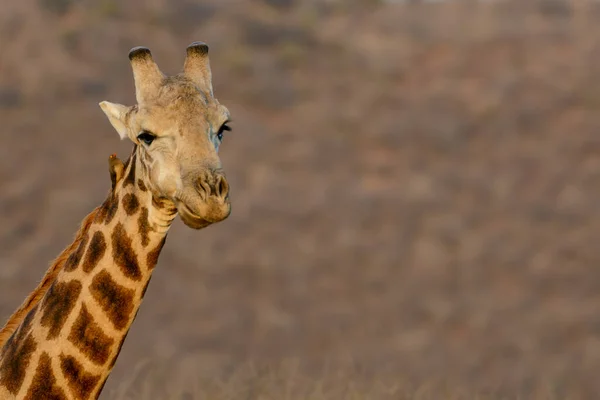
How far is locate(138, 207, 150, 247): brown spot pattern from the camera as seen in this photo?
6.63 meters

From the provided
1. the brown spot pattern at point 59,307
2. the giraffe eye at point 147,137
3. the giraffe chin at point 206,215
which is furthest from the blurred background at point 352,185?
the giraffe chin at point 206,215

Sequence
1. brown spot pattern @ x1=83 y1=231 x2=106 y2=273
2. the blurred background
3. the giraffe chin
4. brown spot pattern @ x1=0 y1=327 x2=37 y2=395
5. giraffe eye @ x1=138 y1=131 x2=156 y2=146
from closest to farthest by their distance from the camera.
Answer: the giraffe chin
giraffe eye @ x1=138 y1=131 x2=156 y2=146
brown spot pattern @ x1=0 y1=327 x2=37 y2=395
brown spot pattern @ x1=83 y1=231 x2=106 y2=273
the blurred background

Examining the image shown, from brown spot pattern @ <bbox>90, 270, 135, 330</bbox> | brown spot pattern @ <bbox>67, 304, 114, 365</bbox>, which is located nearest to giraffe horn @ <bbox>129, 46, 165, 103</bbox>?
brown spot pattern @ <bbox>90, 270, 135, 330</bbox>

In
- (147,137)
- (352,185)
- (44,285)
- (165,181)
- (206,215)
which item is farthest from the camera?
(352,185)

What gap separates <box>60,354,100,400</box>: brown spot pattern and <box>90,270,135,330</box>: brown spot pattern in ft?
1.06

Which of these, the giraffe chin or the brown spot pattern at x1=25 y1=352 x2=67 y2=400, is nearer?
the giraffe chin

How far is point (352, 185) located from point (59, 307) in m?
24.6

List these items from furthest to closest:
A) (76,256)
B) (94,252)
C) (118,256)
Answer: (76,256)
(94,252)
(118,256)

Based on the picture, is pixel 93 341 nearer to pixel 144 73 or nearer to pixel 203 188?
pixel 203 188

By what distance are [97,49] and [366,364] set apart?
15.1 meters

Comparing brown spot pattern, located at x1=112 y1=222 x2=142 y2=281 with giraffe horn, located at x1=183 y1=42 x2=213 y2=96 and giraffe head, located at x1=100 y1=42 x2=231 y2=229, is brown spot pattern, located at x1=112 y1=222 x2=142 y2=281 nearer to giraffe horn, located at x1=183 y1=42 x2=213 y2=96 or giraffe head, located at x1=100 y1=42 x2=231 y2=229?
giraffe head, located at x1=100 y1=42 x2=231 y2=229

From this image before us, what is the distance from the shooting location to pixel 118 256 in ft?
22.1

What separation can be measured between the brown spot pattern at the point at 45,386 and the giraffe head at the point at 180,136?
1222 mm

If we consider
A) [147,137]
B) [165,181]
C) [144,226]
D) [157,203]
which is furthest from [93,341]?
[147,137]
